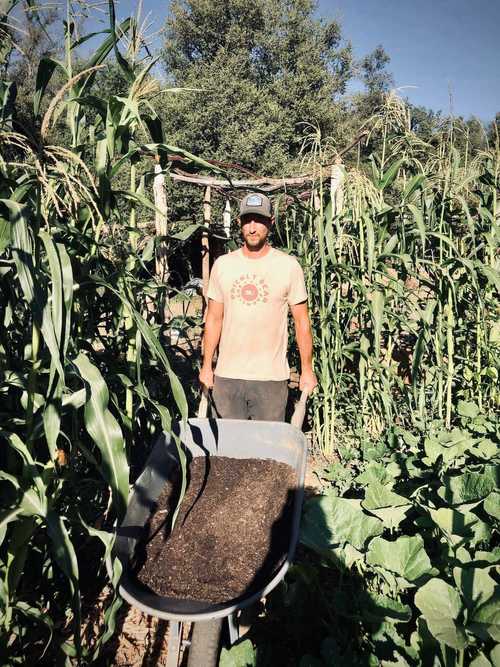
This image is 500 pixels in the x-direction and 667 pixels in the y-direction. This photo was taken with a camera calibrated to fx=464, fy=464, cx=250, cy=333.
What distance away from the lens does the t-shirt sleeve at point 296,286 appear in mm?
2525

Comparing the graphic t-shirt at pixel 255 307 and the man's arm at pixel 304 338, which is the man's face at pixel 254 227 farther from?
the man's arm at pixel 304 338

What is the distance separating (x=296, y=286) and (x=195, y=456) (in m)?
1.04

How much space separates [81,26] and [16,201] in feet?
4.53

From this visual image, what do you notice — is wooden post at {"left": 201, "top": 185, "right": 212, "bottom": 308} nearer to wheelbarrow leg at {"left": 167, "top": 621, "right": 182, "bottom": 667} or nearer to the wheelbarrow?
the wheelbarrow

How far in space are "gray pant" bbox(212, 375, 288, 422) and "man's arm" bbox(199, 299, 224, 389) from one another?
0.06 metres

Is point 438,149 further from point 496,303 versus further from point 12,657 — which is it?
point 12,657

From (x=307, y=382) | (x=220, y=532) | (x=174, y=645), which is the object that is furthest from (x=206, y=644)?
(x=307, y=382)

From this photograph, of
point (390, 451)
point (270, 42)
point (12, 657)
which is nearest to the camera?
point (12, 657)

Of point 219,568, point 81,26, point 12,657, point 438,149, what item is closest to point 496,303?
point 438,149

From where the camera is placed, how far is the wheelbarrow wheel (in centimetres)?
141

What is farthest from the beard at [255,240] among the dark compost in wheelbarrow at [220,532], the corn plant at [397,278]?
the dark compost in wheelbarrow at [220,532]

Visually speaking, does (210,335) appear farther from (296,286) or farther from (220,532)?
(220,532)

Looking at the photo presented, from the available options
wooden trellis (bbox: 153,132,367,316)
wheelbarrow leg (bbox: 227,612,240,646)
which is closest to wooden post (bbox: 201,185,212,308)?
wooden trellis (bbox: 153,132,367,316)

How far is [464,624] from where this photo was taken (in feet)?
4.46
